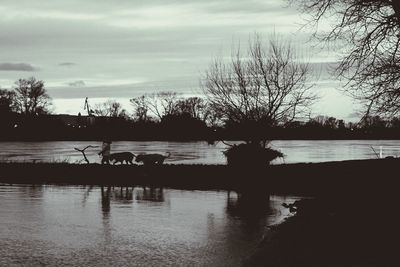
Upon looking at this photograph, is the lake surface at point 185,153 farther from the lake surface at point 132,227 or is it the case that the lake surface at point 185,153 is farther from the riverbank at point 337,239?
the riverbank at point 337,239

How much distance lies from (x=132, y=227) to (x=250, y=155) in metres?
13.6

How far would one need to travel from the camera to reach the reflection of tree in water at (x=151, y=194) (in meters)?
18.5

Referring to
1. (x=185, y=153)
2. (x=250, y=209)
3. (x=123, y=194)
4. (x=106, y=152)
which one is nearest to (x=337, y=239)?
(x=250, y=209)

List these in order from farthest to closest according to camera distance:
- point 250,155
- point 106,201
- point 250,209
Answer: point 250,155 → point 106,201 → point 250,209

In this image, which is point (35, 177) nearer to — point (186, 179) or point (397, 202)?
point (186, 179)

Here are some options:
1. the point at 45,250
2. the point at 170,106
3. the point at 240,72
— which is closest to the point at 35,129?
the point at 170,106

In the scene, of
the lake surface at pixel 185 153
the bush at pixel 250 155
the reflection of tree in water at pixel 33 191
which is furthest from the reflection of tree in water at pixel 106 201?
the lake surface at pixel 185 153

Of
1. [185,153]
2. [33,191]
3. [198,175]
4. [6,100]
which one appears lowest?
[33,191]

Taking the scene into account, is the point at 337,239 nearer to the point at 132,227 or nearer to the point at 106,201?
the point at 132,227

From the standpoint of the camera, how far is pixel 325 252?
8.71m

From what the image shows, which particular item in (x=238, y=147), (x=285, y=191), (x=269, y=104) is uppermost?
(x=269, y=104)

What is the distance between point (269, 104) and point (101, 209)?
1716cm

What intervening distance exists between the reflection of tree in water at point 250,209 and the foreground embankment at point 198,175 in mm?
2112

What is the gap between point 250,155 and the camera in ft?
83.8
